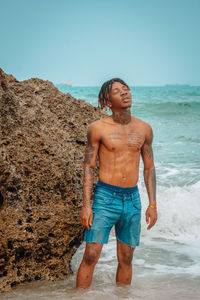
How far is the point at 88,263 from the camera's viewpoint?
274 cm

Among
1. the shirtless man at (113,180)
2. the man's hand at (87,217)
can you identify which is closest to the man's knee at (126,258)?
the shirtless man at (113,180)

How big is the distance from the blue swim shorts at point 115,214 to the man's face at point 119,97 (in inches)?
25.6

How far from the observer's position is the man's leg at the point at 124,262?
9.46 feet

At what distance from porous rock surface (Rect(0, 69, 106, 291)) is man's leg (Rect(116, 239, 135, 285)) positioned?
485 mm

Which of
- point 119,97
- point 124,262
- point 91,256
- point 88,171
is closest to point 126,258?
point 124,262

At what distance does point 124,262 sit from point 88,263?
0.35m

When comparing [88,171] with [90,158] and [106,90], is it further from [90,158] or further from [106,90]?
[106,90]

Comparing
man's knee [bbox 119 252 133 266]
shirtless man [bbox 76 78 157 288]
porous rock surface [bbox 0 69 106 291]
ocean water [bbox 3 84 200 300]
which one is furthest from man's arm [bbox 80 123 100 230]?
ocean water [bbox 3 84 200 300]

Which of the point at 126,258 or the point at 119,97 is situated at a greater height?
the point at 119,97

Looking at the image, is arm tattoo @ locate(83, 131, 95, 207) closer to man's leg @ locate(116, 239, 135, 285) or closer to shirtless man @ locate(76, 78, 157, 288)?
shirtless man @ locate(76, 78, 157, 288)

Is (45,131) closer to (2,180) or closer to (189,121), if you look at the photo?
(2,180)

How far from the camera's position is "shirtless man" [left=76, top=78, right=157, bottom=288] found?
2727mm

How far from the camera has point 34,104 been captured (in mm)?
3475

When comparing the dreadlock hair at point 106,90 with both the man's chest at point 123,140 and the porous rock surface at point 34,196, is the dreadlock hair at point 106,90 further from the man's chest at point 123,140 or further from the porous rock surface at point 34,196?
the porous rock surface at point 34,196
